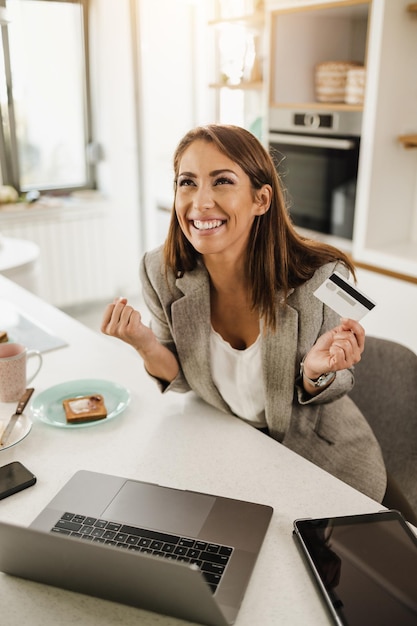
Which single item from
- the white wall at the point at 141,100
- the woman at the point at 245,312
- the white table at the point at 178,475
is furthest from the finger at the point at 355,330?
the white wall at the point at 141,100

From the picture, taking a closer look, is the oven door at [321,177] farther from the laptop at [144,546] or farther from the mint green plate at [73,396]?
the laptop at [144,546]

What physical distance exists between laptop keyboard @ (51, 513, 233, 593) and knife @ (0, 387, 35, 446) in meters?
0.27

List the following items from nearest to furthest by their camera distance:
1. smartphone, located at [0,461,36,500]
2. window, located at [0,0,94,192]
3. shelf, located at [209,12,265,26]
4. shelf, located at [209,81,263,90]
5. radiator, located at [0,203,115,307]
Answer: smartphone, located at [0,461,36,500], shelf, located at [209,12,265,26], shelf, located at [209,81,263,90], window, located at [0,0,94,192], radiator, located at [0,203,115,307]

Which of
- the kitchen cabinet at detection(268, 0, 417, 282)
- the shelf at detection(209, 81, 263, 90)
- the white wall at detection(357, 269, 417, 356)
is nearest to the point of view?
the kitchen cabinet at detection(268, 0, 417, 282)

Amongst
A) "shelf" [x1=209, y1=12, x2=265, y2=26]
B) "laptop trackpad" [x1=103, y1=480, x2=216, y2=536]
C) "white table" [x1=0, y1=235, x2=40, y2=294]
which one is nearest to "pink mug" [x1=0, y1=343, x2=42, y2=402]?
"laptop trackpad" [x1=103, y1=480, x2=216, y2=536]

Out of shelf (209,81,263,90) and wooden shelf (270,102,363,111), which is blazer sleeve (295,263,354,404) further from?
shelf (209,81,263,90)

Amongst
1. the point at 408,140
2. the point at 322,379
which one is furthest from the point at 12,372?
the point at 408,140

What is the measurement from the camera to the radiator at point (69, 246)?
374 cm

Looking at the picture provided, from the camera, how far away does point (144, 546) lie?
0.88 metres

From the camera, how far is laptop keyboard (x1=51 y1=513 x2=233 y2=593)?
0.85 metres

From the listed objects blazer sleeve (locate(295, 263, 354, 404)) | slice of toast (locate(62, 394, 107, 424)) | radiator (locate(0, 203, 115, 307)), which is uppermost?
blazer sleeve (locate(295, 263, 354, 404))

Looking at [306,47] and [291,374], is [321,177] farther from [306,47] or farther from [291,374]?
[291,374]

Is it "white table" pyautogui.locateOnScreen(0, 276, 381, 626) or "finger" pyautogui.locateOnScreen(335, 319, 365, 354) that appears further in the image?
"finger" pyautogui.locateOnScreen(335, 319, 365, 354)

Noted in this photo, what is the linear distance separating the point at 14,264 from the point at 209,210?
157 cm
